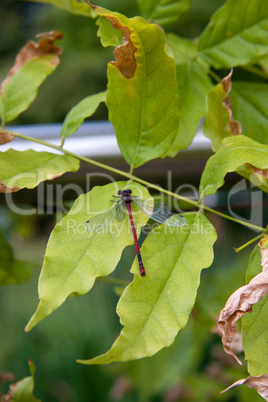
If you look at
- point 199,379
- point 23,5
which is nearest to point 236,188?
point 199,379

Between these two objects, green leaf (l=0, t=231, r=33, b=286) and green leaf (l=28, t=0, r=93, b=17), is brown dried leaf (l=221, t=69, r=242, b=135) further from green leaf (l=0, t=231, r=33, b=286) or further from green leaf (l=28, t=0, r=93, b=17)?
green leaf (l=0, t=231, r=33, b=286)

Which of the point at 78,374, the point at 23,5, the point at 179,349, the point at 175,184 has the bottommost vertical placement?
the point at 23,5

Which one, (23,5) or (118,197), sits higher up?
(118,197)

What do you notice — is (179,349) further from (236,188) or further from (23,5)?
(23,5)

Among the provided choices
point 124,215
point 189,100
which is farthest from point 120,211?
point 189,100

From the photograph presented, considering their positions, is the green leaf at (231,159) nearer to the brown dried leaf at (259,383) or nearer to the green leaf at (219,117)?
the green leaf at (219,117)

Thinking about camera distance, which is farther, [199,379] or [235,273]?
[199,379]

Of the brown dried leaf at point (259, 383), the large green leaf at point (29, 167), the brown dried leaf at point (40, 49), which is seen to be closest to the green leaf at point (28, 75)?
the brown dried leaf at point (40, 49)
